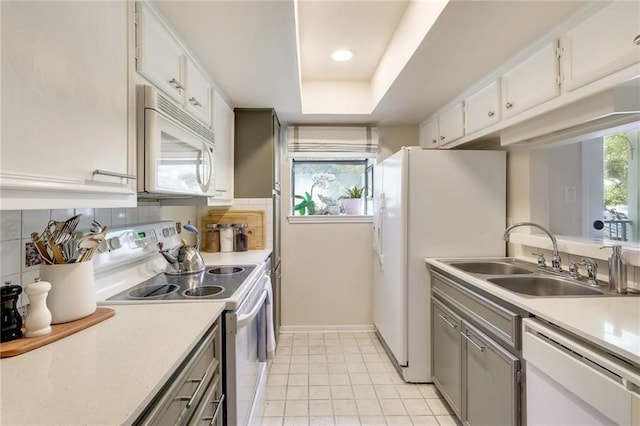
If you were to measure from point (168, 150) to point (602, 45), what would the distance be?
181cm

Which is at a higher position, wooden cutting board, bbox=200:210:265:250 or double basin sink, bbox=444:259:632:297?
wooden cutting board, bbox=200:210:265:250

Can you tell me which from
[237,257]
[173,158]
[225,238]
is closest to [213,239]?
[225,238]

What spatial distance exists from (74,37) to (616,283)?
219 centimetres

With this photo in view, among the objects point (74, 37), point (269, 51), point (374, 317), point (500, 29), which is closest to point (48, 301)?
point (74, 37)

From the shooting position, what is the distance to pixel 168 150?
134 cm

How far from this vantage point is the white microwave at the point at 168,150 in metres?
1.19

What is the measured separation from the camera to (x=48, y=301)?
96 centimetres

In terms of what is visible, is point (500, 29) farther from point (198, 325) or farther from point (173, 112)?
point (198, 325)

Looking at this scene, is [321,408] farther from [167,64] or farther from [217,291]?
[167,64]

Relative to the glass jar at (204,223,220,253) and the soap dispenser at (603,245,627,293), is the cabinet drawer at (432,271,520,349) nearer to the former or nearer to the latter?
the soap dispenser at (603,245,627,293)

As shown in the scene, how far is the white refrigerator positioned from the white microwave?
1383 millimetres

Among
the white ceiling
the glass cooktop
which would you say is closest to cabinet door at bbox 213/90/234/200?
the white ceiling

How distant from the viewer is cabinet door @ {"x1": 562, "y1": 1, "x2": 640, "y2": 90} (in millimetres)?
1155

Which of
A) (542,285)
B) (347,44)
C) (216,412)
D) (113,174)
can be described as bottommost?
(216,412)
